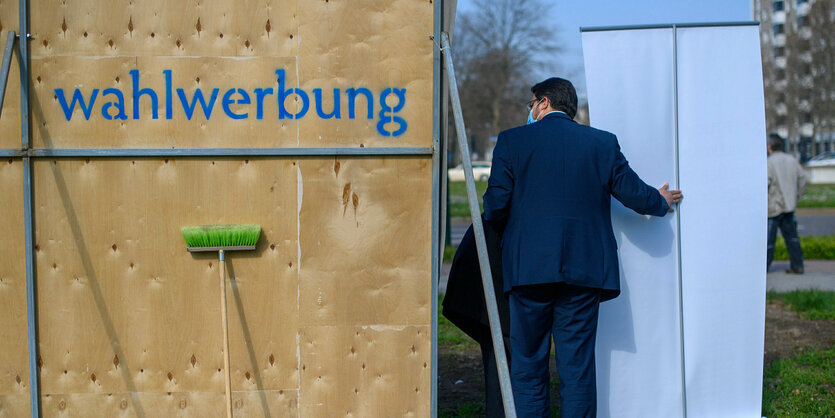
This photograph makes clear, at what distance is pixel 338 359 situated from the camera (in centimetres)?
439

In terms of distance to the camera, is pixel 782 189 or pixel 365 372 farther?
pixel 782 189

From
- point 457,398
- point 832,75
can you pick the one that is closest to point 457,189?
point 832,75

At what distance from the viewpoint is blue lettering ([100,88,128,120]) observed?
4254mm

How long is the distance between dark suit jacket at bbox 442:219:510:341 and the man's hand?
3.08ft

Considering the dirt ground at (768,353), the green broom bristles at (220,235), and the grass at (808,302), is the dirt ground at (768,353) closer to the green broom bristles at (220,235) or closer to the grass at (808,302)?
the grass at (808,302)

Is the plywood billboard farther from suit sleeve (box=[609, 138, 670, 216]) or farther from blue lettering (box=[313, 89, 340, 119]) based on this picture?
suit sleeve (box=[609, 138, 670, 216])

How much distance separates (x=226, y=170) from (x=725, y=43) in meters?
2.81

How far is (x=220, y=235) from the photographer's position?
4.22 m

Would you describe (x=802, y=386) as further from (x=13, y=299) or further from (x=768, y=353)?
(x=13, y=299)

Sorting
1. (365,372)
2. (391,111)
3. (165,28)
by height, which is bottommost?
(365,372)

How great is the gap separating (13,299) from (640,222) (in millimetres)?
3357

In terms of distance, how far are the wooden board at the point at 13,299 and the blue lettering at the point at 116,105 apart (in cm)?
50

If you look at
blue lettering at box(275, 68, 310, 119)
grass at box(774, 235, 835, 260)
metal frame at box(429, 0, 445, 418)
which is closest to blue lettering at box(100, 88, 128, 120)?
blue lettering at box(275, 68, 310, 119)

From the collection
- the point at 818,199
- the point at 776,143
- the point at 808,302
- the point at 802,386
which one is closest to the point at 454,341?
the point at 802,386
